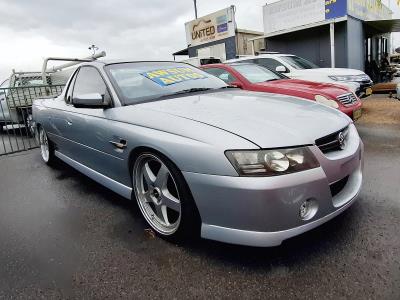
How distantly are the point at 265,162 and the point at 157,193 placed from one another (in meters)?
0.98

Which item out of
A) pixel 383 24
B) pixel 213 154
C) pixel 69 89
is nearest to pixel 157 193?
pixel 213 154

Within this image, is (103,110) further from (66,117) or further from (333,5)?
(333,5)

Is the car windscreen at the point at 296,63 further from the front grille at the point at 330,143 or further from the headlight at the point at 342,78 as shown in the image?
the front grille at the point at 330,143

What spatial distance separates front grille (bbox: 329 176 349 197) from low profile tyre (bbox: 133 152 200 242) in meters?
0.89

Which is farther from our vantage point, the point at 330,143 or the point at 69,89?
the point at 69,89

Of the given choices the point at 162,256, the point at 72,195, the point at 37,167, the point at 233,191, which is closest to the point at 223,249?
the point at 162,256

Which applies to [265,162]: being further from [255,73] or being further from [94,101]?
[255,73]

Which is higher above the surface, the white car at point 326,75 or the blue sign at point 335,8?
the blue sign at point 335,8

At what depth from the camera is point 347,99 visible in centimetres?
519

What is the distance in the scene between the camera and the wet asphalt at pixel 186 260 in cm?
195

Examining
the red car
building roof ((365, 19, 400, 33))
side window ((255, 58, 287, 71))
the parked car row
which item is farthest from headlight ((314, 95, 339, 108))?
building roof ((365, 19, 400, 33))

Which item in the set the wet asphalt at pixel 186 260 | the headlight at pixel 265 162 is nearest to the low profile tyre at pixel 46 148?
the wet asphalt at pixel 186 260

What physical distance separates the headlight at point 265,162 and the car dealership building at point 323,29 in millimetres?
11925

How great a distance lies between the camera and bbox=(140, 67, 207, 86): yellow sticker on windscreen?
3.24 metres
